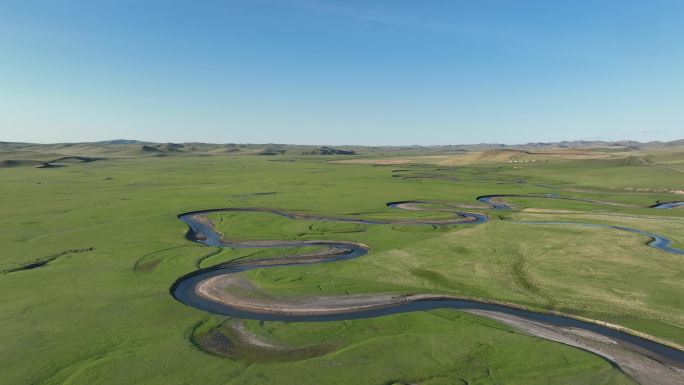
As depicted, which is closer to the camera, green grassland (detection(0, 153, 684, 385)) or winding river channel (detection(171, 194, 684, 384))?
green grassland (detection(0, 153, 684, 385))

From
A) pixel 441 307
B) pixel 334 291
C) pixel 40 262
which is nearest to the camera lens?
pixel 441 307

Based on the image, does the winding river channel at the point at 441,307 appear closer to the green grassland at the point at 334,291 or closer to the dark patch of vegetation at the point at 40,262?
the green grassland at the point at 334,291

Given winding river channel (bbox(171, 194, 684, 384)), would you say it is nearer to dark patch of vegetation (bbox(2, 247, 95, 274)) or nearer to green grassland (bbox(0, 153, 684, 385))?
green grassland (bbox(0, 153, 684, 385))

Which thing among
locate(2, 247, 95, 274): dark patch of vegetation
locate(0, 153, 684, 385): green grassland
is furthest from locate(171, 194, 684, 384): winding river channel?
locate(2, 247, 95, 274): dark patch of vegetation

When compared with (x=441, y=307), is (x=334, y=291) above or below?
above

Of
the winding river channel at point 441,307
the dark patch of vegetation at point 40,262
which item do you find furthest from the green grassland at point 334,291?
the winding river channel at point 441,307

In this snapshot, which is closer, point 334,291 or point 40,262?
point 334,291

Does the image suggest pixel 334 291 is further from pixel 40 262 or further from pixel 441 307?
pixel 40 262

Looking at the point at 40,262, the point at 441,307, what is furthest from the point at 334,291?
the point at 40,262

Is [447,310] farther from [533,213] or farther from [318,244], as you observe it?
[533,213]
